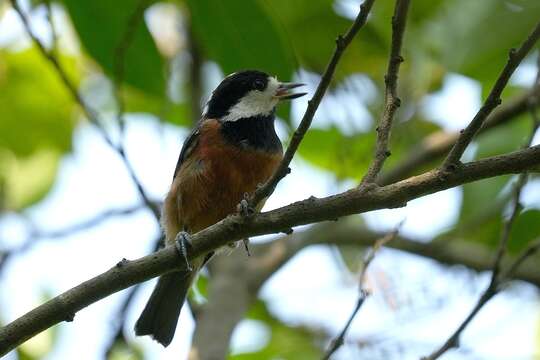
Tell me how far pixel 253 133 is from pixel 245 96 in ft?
1.60

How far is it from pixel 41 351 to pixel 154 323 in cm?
115

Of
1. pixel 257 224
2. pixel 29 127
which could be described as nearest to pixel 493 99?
pixel 257 224

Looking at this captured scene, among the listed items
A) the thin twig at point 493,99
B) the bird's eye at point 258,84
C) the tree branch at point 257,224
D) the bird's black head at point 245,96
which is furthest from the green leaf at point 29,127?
the thin twig at point 493,99

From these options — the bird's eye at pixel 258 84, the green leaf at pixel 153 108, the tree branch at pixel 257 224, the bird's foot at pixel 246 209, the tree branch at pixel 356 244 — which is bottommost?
the tree branch at pixel 257 224

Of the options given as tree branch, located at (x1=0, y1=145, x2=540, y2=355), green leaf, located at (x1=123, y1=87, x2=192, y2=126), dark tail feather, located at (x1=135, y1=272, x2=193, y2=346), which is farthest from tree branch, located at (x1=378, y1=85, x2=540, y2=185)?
tree branch, located at (x1=0, y1=145, x2=540, y2=355)

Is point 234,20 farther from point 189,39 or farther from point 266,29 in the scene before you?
point 189,39

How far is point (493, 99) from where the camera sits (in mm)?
2814

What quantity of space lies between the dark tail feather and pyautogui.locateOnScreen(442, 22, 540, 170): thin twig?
→ 2774 mm

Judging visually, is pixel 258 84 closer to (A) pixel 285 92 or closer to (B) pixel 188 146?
(A) pixel 285 92

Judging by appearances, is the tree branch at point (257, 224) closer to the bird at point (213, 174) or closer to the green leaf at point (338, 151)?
the bird at point (213, 174)

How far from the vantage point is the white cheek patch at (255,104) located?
5508 millimetres

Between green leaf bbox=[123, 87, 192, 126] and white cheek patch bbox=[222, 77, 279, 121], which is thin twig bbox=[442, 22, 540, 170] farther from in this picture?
green leaf bbox=[123, 87, 192, 126]

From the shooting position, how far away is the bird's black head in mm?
5512

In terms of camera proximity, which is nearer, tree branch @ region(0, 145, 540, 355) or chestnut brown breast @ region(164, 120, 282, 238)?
tree branch @ region(0, 145, 540, 355)
